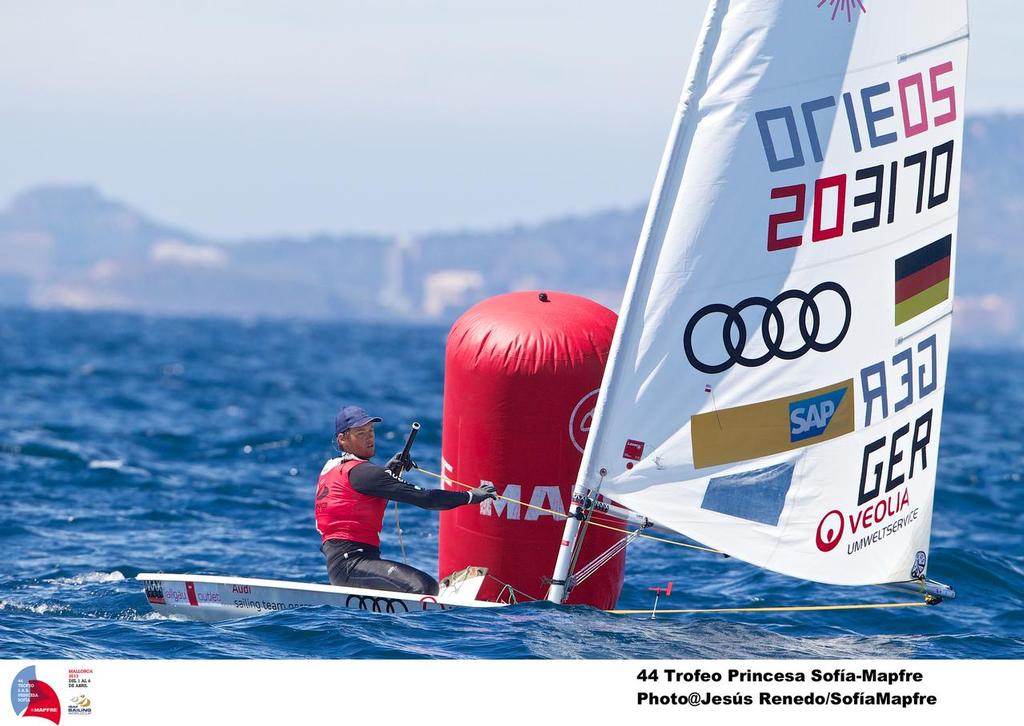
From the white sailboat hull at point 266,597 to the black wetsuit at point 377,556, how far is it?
0.14 meters

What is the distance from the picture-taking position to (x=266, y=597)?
27.4 ft

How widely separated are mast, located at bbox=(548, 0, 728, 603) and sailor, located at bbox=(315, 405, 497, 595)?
0.73m

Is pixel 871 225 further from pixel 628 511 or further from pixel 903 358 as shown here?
pixel 628 511

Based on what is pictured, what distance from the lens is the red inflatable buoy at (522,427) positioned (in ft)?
26.7

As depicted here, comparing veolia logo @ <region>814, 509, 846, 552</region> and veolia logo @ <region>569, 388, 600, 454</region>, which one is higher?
veolia logo @ <region>569, 388, 600, 454</region>

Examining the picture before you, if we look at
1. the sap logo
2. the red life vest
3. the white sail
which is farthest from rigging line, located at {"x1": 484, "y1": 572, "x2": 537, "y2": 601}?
the sap logo

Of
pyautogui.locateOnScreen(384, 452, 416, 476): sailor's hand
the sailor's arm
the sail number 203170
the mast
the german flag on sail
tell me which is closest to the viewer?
the mast

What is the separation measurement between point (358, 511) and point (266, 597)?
819 mm

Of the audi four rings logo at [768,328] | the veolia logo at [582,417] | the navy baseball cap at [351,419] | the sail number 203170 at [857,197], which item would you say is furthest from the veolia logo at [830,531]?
the navy baseball cap at [351,419]

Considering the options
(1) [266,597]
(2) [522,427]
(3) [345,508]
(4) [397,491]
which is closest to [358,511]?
(3) [345,508]

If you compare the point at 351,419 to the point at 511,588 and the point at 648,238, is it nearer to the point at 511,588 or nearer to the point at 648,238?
the point at 511,588

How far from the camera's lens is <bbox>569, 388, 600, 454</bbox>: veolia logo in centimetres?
817
